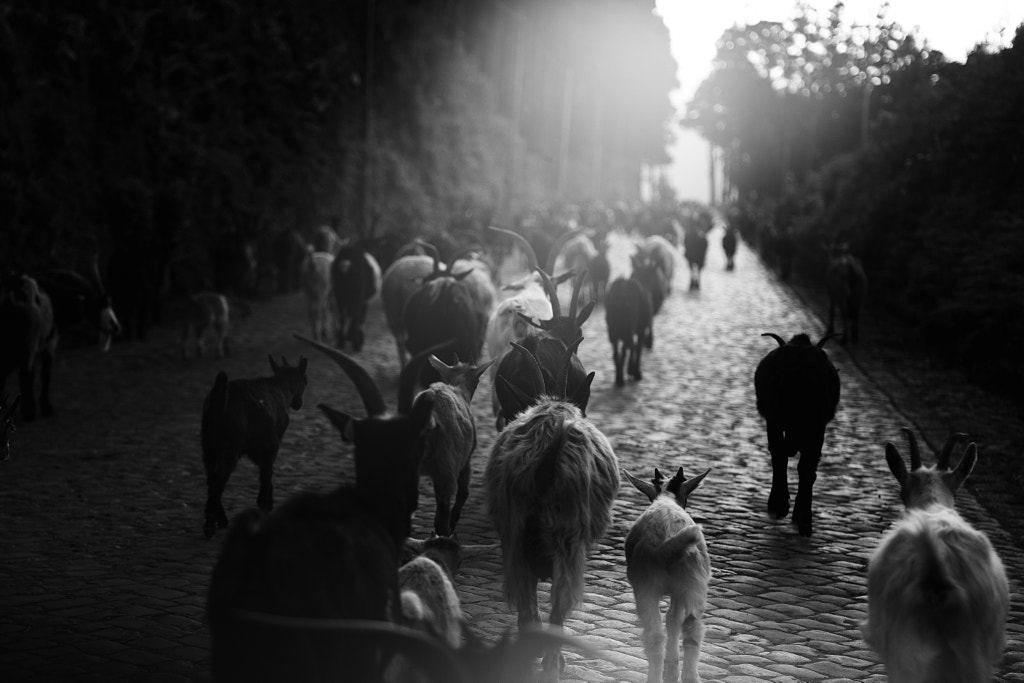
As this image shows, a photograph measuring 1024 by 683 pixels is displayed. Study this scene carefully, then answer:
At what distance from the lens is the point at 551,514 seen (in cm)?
644

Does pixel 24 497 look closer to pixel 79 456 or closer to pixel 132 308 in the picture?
pixel 79 456

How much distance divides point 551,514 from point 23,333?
9.28 meters

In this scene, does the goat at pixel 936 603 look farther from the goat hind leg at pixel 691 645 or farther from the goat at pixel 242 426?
the goat at pixel 242 426

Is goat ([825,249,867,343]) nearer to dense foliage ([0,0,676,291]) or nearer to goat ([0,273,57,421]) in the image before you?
dense foliage ([0,0,676,291])

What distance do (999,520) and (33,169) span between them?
19.3 meters

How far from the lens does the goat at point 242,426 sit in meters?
9.05

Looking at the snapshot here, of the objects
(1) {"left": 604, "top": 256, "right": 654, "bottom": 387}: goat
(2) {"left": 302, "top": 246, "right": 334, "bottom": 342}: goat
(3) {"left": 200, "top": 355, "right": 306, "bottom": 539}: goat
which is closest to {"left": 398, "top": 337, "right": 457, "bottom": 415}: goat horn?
(3) {"left": 200, "top": 355, "right": 306, "bottom": 539}: goat

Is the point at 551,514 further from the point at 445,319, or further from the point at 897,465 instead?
the point at 445,319

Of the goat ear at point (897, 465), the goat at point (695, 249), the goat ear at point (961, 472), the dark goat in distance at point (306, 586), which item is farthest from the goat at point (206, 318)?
the goat at point (695, 249)

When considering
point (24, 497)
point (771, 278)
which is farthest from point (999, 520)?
point (771, 278)

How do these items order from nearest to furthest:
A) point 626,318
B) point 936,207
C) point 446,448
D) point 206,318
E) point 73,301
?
point 446,448, point 73,301, point 626,318, point 206,318, point 936,207

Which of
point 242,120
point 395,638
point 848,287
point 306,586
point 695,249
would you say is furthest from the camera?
point 242,120

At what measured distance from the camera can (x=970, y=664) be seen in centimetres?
516

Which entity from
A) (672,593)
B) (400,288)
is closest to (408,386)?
(672,593)
